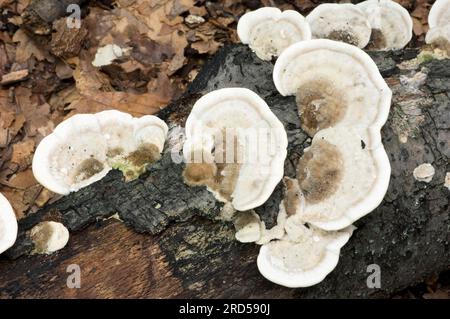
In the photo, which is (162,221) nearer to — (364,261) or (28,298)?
(28,298)

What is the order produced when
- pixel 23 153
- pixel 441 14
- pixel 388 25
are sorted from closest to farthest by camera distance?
pixel 441 14 < pixel 388 25 < pixel 23 153

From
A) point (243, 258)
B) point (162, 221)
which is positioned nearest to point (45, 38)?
point (162, 221)

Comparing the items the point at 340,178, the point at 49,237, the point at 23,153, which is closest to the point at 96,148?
the point at 49,237

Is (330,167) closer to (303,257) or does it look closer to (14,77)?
(303,257)

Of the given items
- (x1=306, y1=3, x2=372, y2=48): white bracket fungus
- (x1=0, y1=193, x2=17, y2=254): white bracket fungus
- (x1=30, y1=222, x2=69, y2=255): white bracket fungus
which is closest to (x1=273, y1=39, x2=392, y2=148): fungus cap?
(x1=306, y1=3, x2=372, y2=48): white bracket fungus

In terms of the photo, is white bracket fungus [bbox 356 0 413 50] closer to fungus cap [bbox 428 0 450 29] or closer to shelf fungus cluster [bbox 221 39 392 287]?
fungus cap [bbox 428 0 450 29]

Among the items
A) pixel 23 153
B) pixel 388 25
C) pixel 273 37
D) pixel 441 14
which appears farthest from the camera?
pixel 23 153

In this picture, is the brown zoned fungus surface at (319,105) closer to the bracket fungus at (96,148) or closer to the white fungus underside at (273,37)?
the white fungus underside at (273,37)

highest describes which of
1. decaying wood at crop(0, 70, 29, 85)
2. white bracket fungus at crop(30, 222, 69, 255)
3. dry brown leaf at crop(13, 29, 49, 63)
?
white bracket fungus at crop(30, 222, 69, 255)
